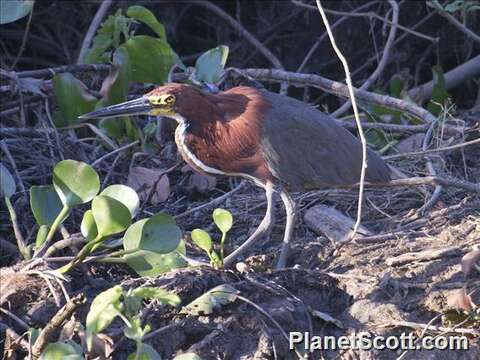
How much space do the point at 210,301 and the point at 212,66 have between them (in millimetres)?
1868

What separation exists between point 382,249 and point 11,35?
3258mm

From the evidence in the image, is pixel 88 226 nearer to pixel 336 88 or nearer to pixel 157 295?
pixel 157 295

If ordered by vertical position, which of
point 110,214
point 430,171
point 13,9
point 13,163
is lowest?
point 430,171

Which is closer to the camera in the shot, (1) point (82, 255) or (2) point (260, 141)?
(1) point (82, 255)

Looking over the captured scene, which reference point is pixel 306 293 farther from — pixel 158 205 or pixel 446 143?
pixel 446 143

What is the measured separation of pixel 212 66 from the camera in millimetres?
5105

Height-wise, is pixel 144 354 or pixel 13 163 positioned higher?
pixel 144 354

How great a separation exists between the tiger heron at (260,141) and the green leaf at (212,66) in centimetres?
71

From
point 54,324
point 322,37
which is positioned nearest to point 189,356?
point 54,324

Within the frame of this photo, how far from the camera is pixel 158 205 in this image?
478cm

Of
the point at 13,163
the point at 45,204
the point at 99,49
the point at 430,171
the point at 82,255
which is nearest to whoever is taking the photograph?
the point at 82,255

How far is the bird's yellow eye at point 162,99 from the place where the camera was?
13.7 ft

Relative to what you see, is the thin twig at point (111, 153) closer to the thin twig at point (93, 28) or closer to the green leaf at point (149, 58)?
the green leaf at point (149, 58)

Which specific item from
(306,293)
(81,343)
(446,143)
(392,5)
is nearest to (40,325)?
(81,343)
